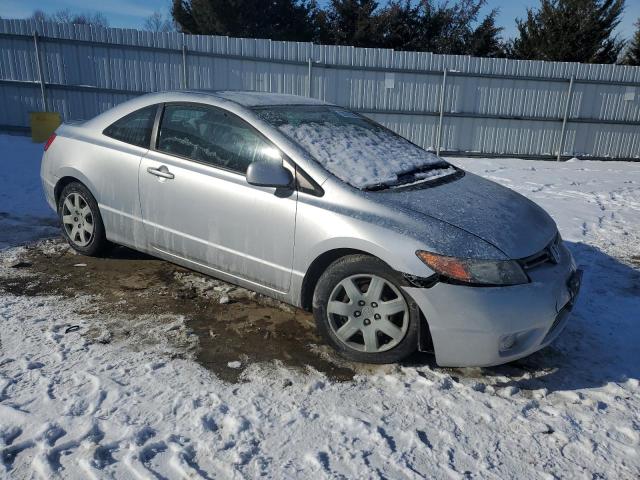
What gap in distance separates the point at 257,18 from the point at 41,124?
49.4ft

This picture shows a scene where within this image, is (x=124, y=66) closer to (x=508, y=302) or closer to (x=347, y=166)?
(x=347, y=166)

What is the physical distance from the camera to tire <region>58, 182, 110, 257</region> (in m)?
4.22

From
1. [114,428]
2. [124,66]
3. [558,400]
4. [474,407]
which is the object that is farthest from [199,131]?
[124,66]

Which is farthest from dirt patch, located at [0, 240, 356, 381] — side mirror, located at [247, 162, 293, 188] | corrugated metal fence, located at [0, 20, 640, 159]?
corrugated metal fence, located at [0, 20, 640, 159]

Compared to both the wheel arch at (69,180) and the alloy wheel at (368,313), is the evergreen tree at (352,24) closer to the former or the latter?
the wheel arch at (69,180)

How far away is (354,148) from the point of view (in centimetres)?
351

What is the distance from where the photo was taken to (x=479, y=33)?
2239 centimetres

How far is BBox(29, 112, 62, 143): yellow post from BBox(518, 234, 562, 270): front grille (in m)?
Result: 9.82

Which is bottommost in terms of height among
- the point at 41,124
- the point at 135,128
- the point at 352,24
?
the point at 41,124

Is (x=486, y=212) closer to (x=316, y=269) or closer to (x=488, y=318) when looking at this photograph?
(x=488, y=318)

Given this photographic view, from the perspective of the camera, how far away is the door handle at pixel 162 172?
11.9ft

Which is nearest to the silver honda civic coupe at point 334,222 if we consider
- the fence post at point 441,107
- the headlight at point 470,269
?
the headlight at point 470,269

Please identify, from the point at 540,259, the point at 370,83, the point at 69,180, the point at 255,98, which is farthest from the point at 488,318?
the point at 370,83

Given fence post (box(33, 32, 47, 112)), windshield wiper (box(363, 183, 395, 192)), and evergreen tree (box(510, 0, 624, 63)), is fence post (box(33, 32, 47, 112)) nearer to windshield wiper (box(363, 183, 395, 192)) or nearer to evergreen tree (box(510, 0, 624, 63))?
windshield wiper (box(363, 183, 395, 192))
